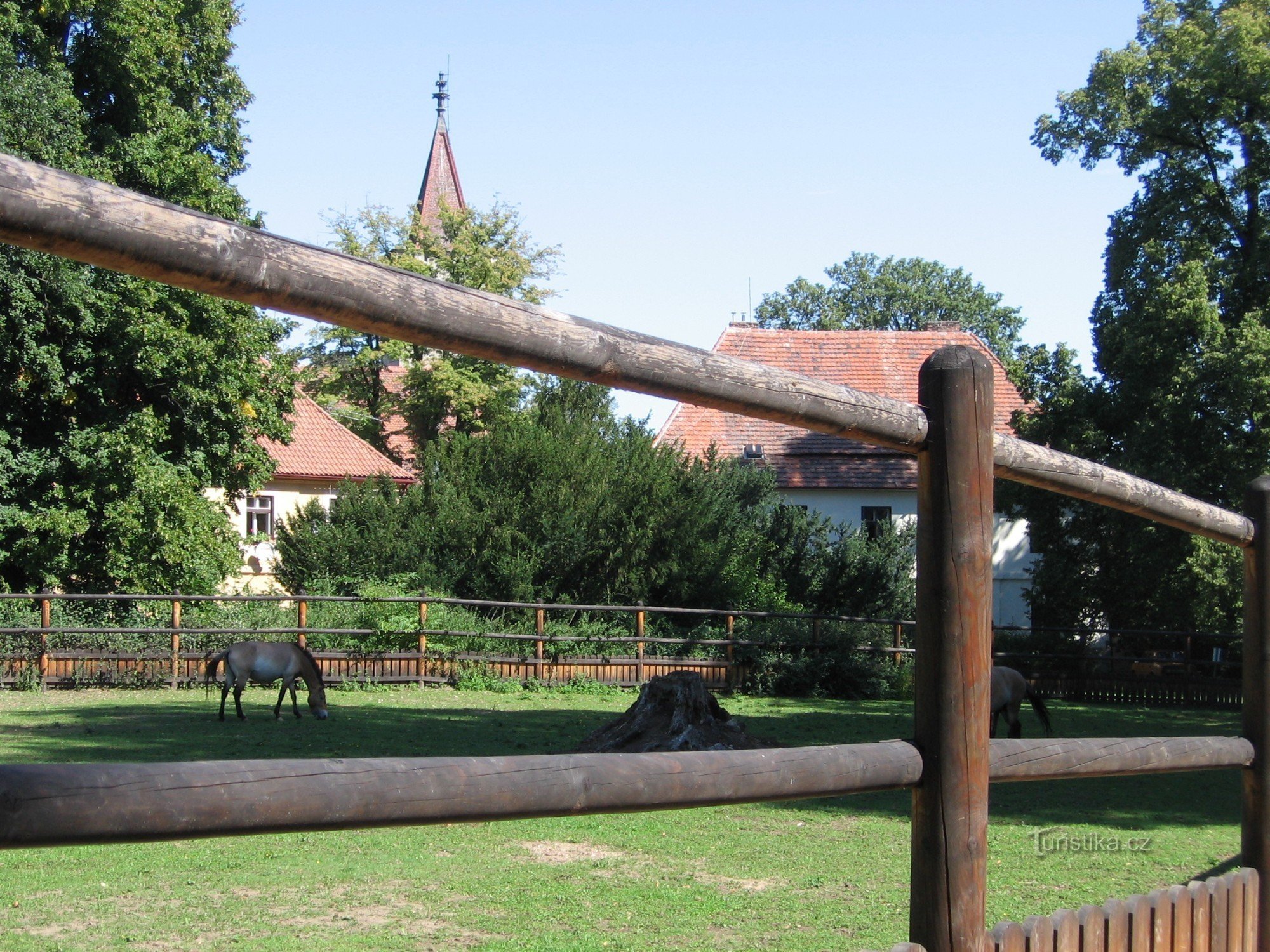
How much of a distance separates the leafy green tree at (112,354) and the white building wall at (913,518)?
50.5 feet

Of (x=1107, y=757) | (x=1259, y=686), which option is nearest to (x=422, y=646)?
(x=1259, y=686)

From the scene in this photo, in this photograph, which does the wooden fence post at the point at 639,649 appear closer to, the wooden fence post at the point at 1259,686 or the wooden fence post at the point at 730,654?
the wooden fence post at the point at 730,654

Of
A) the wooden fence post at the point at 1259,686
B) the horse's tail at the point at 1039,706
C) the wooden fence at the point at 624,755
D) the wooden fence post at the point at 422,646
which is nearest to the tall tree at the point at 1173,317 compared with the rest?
the horse's tail at the point at 1039,706

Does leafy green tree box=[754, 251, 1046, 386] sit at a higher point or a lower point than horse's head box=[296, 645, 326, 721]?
higher

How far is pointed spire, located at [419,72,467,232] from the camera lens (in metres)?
63.0

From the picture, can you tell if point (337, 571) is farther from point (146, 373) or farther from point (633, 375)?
point (633, 375)

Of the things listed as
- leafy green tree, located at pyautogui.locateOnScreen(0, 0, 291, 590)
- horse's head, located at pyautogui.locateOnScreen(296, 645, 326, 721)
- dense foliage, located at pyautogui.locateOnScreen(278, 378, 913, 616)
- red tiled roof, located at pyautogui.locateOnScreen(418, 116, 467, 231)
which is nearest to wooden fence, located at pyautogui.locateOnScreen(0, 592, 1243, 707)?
dense foliage, located at pyautogui.locateOnScreen(278, 378, 913, 616)

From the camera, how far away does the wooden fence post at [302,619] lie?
63.5 ft

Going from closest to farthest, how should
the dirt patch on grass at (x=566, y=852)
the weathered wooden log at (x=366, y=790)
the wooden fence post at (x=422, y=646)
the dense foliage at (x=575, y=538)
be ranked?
1. the weathered wooden log at (x=366, y=790)
2. the dirt patch on grass at (x=566, y=852)
3. the wooden fence post at (x=422, y=646)
4. the dense foliage at (x=575, y=538)

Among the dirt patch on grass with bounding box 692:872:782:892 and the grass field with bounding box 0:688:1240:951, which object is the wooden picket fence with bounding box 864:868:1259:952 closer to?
the grass field with bounding box 0:688:1240:951

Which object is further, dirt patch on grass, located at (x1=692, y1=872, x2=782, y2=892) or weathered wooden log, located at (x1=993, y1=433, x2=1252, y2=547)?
dirt patch on grass, located at (x1=692, y1=872, x2=782, y2=892)

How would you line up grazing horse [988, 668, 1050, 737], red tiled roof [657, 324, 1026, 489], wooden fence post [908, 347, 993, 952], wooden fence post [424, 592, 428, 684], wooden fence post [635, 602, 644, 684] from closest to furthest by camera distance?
wooden fence post [908, 347, 993, 952] → grazing horse [988, 668, 1050, 737] → wooden fence post [424, 592, 428, 684] → wooden fence post [635, 602, 644, 684] → red tiled roof [657, 324, 1026, 489]

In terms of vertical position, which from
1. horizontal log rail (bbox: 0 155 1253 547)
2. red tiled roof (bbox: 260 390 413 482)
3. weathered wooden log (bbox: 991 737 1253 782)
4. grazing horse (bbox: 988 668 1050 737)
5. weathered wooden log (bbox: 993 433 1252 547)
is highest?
red tiled roof (bbox: 260 390 413 482)

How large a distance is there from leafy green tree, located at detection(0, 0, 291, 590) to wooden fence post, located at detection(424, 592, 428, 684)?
18.5 ft
